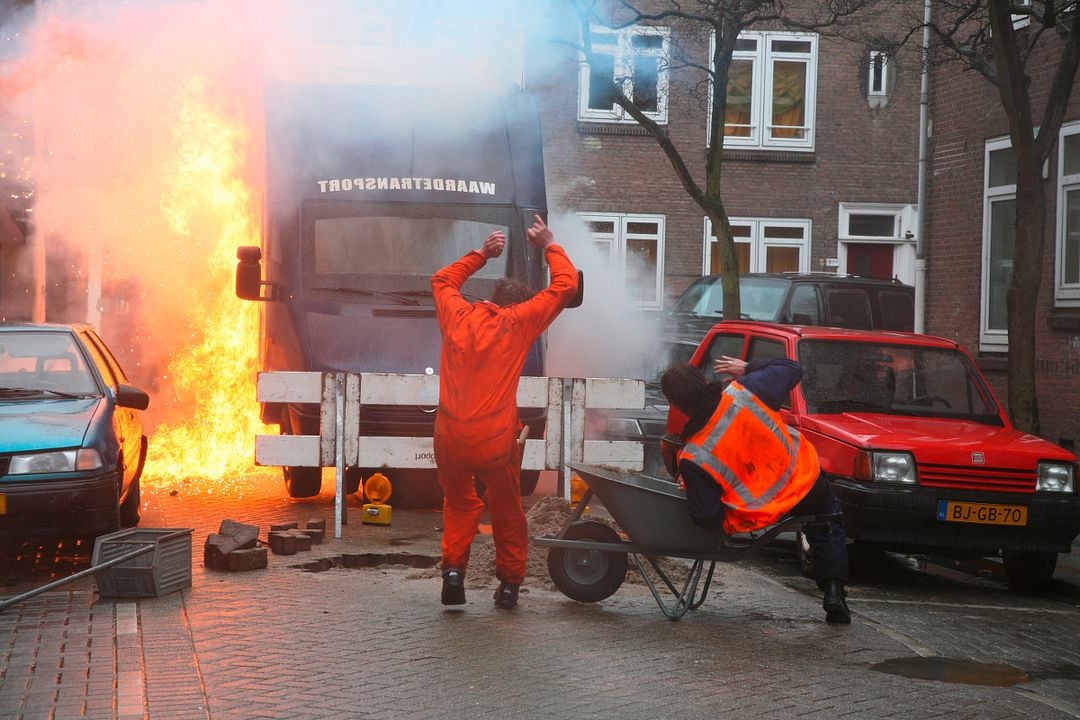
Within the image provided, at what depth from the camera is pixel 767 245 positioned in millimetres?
25484

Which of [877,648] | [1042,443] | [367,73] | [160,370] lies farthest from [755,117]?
[877,648]

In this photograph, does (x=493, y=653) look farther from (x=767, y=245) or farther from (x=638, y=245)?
(x=767, y=245)

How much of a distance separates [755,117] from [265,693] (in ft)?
69.5

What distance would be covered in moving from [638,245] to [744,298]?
8.41m

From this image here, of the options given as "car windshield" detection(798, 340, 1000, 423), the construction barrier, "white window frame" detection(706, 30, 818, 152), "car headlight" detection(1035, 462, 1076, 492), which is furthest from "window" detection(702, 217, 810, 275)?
"car headlight" detection(1035, 462, 1076, 492)

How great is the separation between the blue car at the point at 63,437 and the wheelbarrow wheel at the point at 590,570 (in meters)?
2.94

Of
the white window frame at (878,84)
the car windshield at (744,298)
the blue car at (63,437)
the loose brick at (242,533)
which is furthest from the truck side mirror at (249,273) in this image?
the white window frame at (878,84)

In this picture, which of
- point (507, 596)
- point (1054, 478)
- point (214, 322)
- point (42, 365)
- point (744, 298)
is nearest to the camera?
point (507, 596)

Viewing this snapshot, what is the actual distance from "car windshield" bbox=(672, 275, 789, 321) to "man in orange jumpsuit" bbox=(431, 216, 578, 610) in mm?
9247

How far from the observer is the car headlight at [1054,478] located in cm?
894

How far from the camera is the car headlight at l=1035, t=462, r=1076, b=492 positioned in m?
8.94

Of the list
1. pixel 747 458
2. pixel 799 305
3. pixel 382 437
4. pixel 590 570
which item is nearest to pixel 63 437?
pixel 382 437

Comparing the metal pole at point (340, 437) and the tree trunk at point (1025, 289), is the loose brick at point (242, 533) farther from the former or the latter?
the tree trunk at point (1025, 289)

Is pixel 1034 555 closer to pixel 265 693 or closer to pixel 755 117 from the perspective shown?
pixel 265 693
